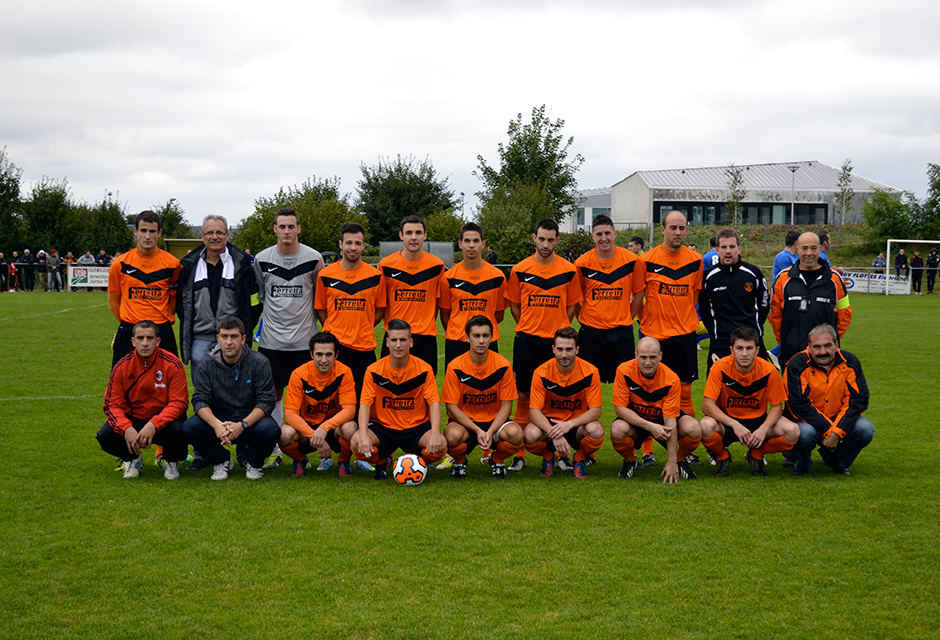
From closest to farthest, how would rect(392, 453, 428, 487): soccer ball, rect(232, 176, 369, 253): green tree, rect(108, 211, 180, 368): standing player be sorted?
1. rect(392, 453, 428, 487): soccer ball
2. rect(108, 211, 180, 368): standing player
3. rect(232, 176, 369, 253): green tree

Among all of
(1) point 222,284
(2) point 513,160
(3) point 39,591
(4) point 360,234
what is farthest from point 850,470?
(2) point 513,160

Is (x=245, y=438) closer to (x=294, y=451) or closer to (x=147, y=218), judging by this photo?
(x=294, y=451)

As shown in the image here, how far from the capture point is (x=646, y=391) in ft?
18.9

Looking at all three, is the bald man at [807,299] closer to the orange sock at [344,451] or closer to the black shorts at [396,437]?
the black shorts at [396,437]

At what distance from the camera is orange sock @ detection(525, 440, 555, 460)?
19.1 feet

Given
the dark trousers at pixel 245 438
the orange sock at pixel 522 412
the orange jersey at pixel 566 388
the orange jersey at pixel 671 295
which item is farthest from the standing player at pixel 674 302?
the dark trousers at pixel 245 438

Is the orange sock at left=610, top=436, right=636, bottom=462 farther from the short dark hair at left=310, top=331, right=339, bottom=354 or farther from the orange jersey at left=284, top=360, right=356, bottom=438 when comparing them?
the short dark hair at left=310, top=331, right=339, bottom=354

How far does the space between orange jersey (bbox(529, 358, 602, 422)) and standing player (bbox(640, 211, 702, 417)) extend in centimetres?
86

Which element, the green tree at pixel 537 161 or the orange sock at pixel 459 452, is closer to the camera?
the orange sock at pixel 459 452

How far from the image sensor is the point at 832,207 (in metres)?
52.3

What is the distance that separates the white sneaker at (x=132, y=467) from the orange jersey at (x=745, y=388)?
4164mm

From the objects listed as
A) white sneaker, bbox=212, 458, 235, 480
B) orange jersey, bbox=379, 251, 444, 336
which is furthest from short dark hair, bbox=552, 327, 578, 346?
white sneaker, bbox=212, 458, 235, 480

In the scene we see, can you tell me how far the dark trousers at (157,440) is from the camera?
5.55 metres

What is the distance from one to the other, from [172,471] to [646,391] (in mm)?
3448
